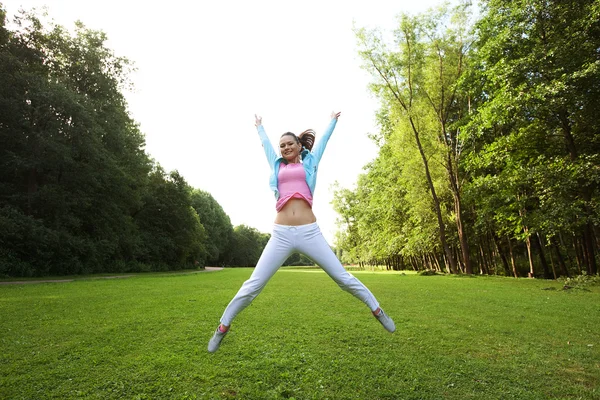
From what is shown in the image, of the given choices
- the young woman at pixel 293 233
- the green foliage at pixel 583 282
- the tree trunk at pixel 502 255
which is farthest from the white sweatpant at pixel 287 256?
the tree trunk at pixel 502 255

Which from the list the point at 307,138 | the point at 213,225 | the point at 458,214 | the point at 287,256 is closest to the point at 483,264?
the point at 458,214

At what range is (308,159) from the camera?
4.52 m

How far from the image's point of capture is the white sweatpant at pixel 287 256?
4047 millimetres

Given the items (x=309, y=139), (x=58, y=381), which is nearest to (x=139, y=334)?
(x=58, y=381)

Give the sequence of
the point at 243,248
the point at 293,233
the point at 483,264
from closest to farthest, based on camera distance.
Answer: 1. the point at 293,233
2. the point at 483,264
3. the point at 243,248

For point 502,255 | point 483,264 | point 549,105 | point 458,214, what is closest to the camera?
point 549,105

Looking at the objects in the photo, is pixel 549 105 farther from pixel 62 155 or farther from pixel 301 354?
pixel 62 155

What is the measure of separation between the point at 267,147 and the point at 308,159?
0.60 metres

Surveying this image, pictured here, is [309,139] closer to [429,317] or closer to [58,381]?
[58,381]

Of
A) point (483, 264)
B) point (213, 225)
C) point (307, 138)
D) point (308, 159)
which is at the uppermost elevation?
point (213, 225)

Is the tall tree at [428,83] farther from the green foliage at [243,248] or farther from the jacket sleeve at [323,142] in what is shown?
the green foliage at [243,248]

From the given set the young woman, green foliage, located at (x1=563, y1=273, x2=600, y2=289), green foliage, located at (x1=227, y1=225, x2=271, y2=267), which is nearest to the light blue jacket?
the young woman

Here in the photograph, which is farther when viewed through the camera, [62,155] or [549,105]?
[62,155]

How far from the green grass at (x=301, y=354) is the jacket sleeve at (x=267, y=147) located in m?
2.85
